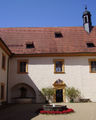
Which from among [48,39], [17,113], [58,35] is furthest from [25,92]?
[17,113]

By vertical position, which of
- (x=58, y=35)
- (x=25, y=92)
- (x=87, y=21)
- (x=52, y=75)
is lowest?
(x=25, y=92)

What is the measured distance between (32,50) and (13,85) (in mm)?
4866

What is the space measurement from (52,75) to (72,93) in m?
3.19

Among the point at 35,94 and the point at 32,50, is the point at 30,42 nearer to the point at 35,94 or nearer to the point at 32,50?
the point at 32,50

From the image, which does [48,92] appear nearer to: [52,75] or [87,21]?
[52,75]

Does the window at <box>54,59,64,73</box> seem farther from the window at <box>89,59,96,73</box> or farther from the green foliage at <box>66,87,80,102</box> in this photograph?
the window at <box>89,59,96,73</box>

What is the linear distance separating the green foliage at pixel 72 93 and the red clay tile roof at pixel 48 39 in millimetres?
4612

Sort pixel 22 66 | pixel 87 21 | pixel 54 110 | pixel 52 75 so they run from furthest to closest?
pixel 87 21
pixel 22 66
pixel 52 75
pixel 54 110

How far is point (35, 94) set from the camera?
23766 mm

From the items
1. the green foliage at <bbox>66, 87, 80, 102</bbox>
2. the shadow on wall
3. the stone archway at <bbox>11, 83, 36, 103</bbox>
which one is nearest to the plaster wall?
the shadow on wall

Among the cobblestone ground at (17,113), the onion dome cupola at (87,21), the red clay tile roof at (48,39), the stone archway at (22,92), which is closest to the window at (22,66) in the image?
the red clay tile roof at (48,39)

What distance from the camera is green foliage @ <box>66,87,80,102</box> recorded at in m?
23.2

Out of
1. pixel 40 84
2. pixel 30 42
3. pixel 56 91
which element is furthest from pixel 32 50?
pixel 56 91

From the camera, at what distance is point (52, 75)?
78.8ft
